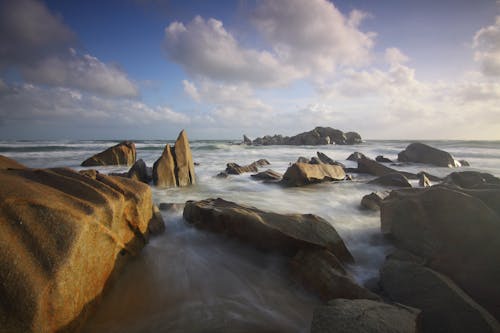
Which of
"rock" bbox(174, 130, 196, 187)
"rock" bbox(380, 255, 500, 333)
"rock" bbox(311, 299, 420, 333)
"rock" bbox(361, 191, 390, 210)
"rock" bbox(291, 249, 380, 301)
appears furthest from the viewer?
"rock" bbox(174, 130, 196, 187)

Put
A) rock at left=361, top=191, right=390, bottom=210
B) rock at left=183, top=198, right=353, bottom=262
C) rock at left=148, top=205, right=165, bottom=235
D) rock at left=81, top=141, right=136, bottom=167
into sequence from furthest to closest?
rock at left=81, top=141, right=136, bottom=167, rock at left=361, top=191, right=390, bottom=210, rock at left=148, top=205, right=165, bottom=235, rock at left=183, top=198, right=353, bottom=262

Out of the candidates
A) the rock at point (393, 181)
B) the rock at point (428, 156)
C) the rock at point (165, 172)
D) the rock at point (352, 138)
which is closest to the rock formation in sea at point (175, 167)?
the rock at point (165, 172)

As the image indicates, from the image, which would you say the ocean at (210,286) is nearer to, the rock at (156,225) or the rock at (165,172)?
the rock at (156,225)

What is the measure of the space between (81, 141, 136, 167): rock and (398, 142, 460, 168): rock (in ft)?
54.2

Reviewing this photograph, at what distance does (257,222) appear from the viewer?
2.88 metres

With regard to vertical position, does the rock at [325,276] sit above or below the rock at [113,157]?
below

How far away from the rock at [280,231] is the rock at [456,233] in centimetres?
92

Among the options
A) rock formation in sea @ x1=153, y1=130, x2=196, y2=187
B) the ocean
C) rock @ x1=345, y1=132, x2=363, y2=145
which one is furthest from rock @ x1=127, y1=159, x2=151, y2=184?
rock @ x1=345, y1=132, x2=363, y2=145

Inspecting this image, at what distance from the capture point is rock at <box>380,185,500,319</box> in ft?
7.39

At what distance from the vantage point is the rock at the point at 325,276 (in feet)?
7.08

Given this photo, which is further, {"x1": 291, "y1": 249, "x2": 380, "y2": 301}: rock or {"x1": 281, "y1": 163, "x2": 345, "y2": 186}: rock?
{"x1": 281, "y1": 163, "x2": 345, "y2": 186}: rock

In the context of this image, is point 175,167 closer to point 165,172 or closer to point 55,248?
point 165,172

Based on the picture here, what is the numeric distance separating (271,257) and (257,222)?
0.43 m

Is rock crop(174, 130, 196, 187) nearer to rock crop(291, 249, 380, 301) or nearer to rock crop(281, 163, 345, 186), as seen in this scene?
rock crop(281, 163, 345, 186)
